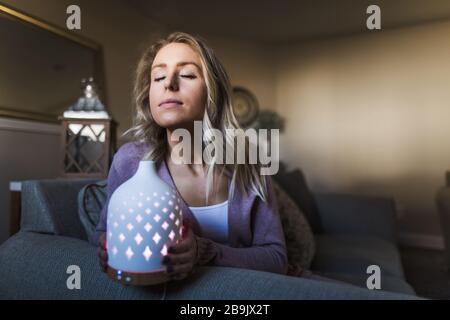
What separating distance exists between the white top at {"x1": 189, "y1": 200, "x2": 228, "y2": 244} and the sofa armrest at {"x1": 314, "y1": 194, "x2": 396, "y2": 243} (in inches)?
60.1

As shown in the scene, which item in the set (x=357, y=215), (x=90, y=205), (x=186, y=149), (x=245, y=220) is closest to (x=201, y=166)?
(x=186, y=149)

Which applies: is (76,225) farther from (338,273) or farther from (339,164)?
(339,164)

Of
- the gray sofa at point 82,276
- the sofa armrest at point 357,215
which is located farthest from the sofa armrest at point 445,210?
the gray sofa at point 82,276

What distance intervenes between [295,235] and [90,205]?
2.72ft

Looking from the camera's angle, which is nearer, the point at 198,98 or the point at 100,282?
the point at 100,282

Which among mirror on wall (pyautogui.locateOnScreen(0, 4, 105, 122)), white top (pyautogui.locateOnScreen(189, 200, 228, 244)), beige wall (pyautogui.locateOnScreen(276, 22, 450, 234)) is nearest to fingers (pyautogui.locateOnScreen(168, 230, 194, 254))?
white top (pyautogui.locateOnScreen(189, 200, 228, 244))

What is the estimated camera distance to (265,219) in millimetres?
858

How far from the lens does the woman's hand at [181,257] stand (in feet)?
1.66

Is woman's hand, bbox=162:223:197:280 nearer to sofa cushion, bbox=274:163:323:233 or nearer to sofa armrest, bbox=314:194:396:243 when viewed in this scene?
sofa cushion, bbox=274:163:323:233

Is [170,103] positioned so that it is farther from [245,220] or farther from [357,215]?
[357,215]

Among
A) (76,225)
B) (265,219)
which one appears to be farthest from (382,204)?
(76,225)

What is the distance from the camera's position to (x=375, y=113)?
372cm

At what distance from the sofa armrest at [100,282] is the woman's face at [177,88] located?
32cm

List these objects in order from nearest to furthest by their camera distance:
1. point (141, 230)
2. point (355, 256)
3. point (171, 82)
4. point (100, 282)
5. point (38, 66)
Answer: point (141, 230) < point (100, 282) < point (171, 82) < point (355, 256) < point (38, 66)
